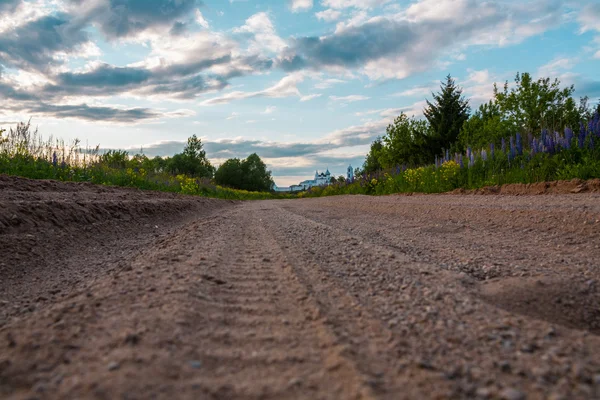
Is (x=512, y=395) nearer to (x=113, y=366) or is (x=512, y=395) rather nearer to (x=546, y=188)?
(x=113, y=366)

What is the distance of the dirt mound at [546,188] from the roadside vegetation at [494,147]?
0.35m

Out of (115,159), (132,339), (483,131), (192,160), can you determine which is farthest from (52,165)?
(192,160)

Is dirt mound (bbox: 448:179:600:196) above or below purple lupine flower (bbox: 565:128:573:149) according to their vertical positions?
below

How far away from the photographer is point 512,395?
114 centimetres

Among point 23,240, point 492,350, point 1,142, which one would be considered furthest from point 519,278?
point 1,142

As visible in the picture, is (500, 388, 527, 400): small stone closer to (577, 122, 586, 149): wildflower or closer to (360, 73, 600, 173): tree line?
(577, 122, 586, 149): wildflower

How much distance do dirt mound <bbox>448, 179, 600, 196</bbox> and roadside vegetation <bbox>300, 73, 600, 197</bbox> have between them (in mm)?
348

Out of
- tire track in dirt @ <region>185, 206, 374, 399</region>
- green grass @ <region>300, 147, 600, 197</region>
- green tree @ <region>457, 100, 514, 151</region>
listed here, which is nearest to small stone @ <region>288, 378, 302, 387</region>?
tire track in dirt @ <region>185, 206, 374, 399</region>

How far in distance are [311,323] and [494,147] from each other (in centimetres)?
1080

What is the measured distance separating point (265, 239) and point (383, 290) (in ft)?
7.04

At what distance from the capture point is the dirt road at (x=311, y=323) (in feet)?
3.90

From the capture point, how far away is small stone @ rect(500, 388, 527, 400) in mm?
1128

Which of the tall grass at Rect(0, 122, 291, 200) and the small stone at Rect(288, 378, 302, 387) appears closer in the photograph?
the small stone at Rect(288, 378, 302, 387)

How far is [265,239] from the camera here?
13.5ft
